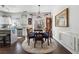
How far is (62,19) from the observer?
2.83 meters

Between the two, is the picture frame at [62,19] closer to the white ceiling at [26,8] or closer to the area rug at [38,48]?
the white ceiling at [26,8]

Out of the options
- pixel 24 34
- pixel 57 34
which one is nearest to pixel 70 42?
pixel 57 34

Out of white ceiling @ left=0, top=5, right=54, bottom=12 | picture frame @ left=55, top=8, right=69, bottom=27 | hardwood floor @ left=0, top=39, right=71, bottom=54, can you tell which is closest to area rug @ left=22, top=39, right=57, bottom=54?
hardwood floor @ left=0, top=39, right=71, bottom=54

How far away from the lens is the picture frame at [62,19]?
271 centimetres

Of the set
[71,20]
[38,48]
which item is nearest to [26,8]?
[38,48]

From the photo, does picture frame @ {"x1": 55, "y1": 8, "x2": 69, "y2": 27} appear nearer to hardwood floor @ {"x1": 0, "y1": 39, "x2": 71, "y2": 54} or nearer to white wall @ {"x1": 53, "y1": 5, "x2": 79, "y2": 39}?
white wall @ {"x1": 53, "y1": 5, "x2": 79, "y2": 39}

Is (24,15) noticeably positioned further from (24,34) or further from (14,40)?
(14,40)

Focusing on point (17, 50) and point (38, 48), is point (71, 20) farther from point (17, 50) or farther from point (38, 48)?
point (17, 50)

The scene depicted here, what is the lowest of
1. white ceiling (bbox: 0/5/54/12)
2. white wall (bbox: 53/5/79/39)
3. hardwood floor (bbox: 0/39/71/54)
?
hardwood floor (bbox: 0/39/71/54)

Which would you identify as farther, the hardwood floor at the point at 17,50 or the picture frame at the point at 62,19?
the picture frame at the point at 62,19

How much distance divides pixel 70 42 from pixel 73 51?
0.23 m

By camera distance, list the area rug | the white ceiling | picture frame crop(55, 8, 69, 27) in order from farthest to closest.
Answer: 1. picture frame crop(55, 8, 69, 27)
2. the area rug
3. the white ceiling

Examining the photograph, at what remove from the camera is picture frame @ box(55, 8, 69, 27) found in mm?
2709

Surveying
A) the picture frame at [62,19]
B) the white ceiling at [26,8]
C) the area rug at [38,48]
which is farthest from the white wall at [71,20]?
the area rug at [38,48]
